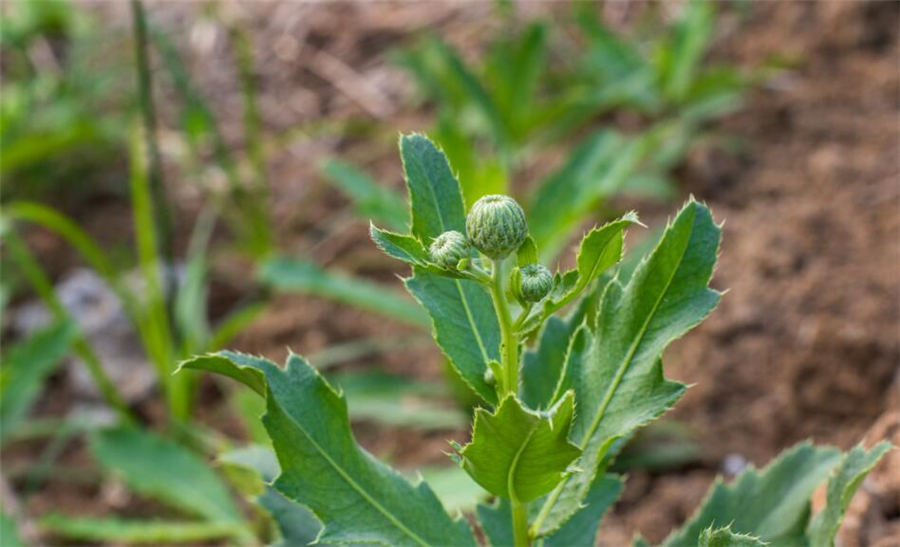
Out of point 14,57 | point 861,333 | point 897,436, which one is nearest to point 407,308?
point 861,333

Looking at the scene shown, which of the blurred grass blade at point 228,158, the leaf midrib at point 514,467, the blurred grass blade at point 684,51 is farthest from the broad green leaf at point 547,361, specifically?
the blurred grass blade at point 684,51

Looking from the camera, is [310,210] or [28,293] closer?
[28,293]

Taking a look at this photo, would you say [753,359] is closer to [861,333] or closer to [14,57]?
[861,333]

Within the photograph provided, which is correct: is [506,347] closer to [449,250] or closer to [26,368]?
[449,250]

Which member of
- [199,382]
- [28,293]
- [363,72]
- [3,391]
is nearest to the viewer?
[3,391]

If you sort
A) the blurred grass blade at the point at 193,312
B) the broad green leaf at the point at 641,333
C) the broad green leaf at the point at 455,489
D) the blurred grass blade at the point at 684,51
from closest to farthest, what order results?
the broad green leaf at the point at 641,333
the broad green leaf at the point at 455,489
the blurred grass blade at the point at 193,312
the blurred grass blade at the point at 684,51

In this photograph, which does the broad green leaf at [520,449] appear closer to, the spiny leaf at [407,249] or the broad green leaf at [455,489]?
the spiny leaf at [407,249]
